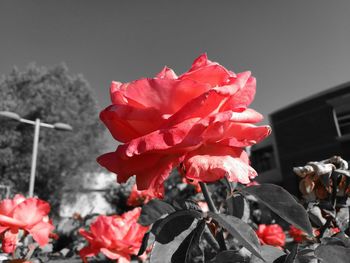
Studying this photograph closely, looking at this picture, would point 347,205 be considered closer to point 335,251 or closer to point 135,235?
point 335,251

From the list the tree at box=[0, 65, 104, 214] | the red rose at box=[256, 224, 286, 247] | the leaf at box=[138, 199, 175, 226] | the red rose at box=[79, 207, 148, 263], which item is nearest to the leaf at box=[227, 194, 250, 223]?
the leaf at box=[138, 199, 175, 226]

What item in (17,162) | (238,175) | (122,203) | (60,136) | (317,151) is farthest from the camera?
(317,151)

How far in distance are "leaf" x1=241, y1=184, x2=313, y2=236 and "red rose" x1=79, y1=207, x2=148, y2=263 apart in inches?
→ 24.1

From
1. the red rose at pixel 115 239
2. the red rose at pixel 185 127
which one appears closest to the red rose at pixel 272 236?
the red rose at pixel 115 239

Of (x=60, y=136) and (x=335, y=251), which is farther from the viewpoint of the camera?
(x=60, y=136)

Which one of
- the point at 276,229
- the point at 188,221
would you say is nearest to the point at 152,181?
the point at 188,221

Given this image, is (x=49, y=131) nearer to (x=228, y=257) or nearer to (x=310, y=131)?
(x=310, y=131)

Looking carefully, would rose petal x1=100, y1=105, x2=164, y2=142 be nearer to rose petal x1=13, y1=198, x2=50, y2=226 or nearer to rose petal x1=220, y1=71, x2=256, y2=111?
rose petal x1=220, y1=71, x2=256, y2=111

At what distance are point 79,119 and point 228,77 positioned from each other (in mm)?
16664

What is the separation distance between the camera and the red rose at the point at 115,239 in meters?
0.99

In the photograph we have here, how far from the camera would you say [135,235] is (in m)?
1.02

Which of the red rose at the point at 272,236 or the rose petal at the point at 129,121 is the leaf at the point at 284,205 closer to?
the rose petal at the point at 129,121

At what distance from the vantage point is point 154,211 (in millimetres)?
649

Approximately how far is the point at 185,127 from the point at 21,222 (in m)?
0.70
